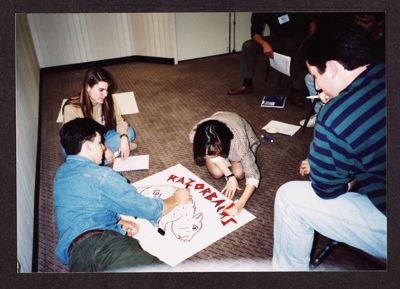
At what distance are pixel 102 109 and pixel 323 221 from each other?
1.42 meters

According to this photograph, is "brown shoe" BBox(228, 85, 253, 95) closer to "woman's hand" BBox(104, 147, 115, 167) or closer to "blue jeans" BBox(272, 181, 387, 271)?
"woman's hand" BBox(104, 147, 115, 167)

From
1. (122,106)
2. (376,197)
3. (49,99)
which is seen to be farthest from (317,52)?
(49,99)

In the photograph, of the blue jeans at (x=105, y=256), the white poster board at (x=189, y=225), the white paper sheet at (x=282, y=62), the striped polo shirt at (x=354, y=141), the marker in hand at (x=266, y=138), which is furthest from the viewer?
the white paper sheet at (x=282, y=62)

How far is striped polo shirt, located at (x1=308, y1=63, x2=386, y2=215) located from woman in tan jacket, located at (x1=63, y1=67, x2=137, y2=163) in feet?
4.06

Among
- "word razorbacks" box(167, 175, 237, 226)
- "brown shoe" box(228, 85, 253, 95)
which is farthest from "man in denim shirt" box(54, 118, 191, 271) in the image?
"brown shoe" box(228, 85, 253, 95)

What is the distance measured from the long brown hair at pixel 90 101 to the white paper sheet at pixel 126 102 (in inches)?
26.3

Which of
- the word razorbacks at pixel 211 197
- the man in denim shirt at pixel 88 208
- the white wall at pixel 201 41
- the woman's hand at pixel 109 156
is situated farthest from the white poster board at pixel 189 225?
the white wall at pixel 201 41

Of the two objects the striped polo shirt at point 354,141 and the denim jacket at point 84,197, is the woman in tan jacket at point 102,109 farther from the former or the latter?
the striped polo shirt at point 354,141

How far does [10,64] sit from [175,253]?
0.94m

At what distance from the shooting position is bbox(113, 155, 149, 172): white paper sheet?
1889mm

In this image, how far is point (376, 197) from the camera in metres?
1.03

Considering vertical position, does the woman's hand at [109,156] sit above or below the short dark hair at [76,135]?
below

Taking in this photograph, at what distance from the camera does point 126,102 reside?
2855 millimetres

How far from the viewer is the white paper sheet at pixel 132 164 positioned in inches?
74.4
